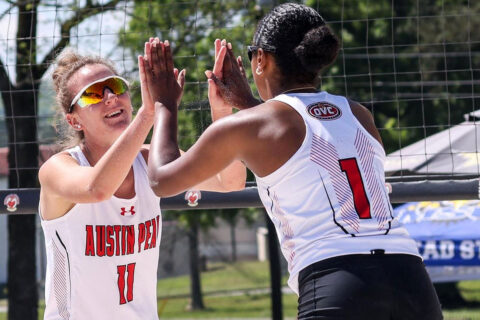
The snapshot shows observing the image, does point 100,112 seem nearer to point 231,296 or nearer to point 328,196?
point 328,196

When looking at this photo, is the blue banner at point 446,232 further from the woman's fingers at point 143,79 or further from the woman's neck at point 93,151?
the woman's fingers at point 143,79

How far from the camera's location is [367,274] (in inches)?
94.3

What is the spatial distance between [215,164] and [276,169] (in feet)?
0.58

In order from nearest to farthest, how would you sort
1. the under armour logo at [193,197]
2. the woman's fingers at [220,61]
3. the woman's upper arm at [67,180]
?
the woman's fingers at [220,61], the woman's upper arm at [67,180], the under armour logo at [193,197]

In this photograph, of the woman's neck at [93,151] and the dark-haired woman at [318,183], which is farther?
A: the woman's neck at [93,151]

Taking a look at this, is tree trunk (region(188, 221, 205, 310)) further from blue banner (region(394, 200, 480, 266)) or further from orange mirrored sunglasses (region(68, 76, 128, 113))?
orange mirrored sunglasses (region(68, 76, 128, 113))

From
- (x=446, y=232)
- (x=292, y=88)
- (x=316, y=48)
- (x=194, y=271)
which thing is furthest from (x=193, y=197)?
(x=194, y=271)

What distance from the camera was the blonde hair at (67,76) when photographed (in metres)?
3.47

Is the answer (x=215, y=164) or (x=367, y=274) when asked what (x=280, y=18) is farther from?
(x=367, y=274)

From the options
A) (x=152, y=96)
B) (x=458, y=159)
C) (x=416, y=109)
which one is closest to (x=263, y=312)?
(x=416, y=109)

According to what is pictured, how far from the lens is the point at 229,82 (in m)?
2.99

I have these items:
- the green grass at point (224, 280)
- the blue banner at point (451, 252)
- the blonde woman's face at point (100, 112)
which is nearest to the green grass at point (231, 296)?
the green grass at point (224, 280)

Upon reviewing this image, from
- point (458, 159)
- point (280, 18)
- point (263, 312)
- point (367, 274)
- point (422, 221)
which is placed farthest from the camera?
point (263, 312)

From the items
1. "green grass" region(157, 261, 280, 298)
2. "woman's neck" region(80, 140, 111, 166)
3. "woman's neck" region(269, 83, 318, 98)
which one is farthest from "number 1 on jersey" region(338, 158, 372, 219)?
"green grass" region(157, 261, 280, 298)
